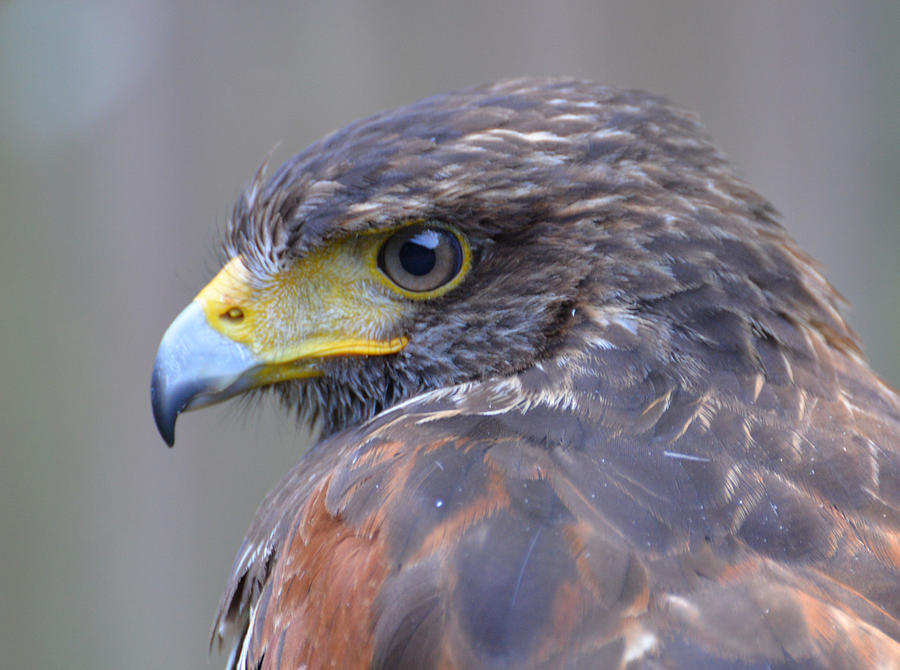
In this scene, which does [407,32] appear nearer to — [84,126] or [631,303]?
[84,126]

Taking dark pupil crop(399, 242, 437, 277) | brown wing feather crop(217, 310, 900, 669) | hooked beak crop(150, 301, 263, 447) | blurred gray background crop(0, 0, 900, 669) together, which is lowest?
blurred gray background crop(0, 0, 900, 669)

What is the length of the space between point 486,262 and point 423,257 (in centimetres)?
11

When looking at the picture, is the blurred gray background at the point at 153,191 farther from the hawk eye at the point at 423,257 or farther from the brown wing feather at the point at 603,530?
the brown wing feather at the point at 603,530

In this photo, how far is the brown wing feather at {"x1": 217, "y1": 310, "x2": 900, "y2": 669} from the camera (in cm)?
106

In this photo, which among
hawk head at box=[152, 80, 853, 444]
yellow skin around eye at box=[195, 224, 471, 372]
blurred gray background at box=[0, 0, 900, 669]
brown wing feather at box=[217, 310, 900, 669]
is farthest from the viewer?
blurred gray background at box=[0, 0, 900, 669]

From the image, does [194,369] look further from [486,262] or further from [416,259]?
[486,262]

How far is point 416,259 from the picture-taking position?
1654 millimetres

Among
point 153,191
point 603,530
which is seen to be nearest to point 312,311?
point 603,530

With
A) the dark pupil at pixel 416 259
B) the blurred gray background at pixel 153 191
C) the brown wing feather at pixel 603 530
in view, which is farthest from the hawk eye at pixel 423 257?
the blurred gray background at pixel 153 191

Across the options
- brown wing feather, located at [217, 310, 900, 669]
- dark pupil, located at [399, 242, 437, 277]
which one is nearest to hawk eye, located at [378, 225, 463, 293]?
dark pupil, located at [399, 242, 437, 277]

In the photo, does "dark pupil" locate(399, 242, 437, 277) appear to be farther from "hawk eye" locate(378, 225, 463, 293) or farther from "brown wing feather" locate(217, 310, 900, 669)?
"brown wing feather" locate(217, 310, 900, 669)

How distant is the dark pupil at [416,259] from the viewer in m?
1.64

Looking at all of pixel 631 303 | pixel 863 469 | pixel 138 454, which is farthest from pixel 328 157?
pixel 138 454

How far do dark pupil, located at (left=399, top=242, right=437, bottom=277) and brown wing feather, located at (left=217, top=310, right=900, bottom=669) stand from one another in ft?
0.79
